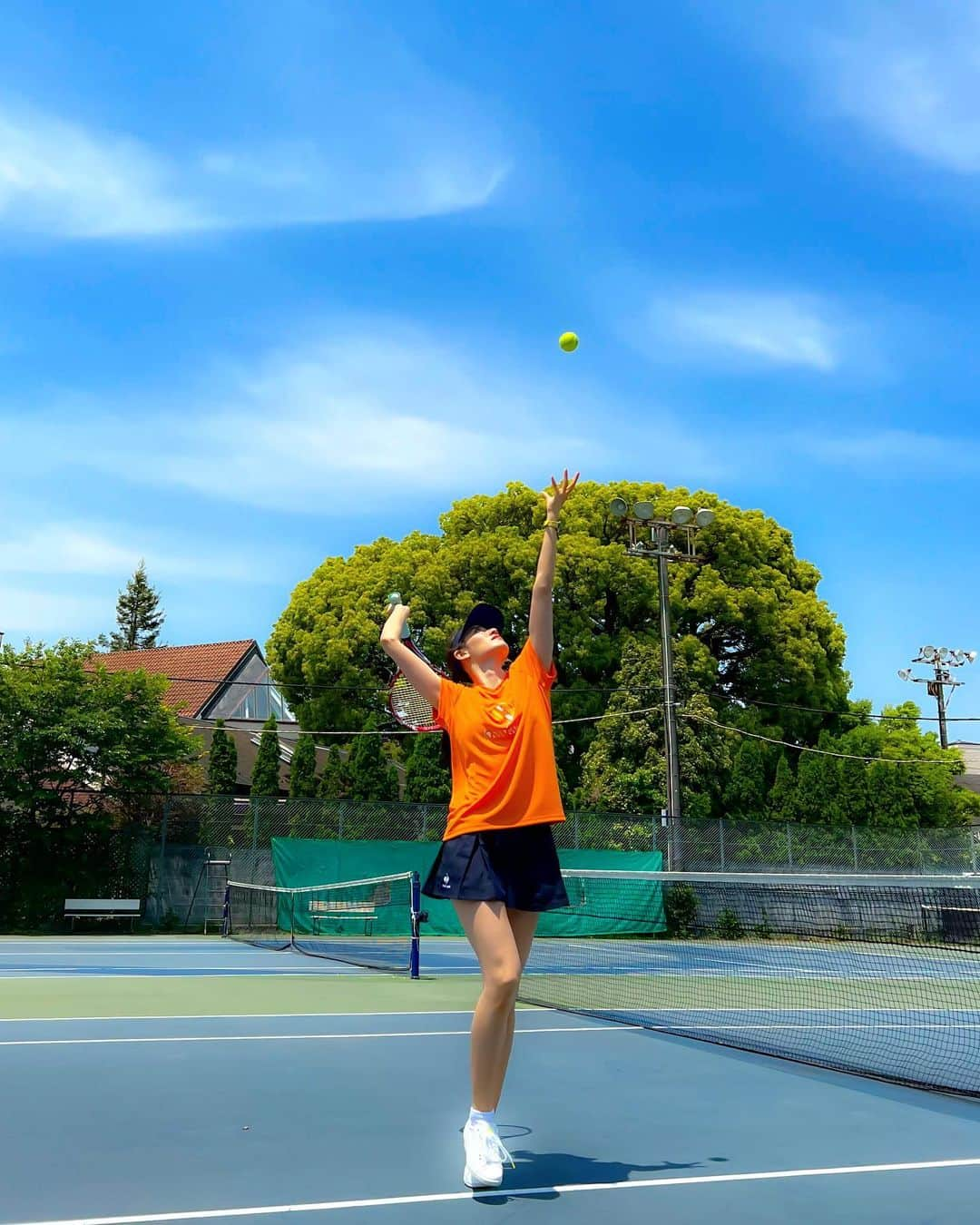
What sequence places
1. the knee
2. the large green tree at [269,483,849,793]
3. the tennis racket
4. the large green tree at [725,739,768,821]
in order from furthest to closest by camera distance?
1. the large green tree at [269,483,849,793]
2. the large green tree at [725,739,768,821]
3. the tennis racket
4. the knee

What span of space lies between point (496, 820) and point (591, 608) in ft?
98.0

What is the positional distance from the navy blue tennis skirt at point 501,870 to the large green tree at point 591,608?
28.2 meters

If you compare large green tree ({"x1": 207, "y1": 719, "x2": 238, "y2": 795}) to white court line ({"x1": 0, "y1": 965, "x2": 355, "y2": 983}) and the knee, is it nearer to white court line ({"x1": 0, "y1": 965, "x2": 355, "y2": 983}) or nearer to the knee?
white court line ({"x1": 0, "y1": 965, "x2": 355, "y2": 983})

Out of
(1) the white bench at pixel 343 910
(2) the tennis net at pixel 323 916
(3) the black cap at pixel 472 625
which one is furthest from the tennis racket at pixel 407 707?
(1) the white bench at pixel 343 910

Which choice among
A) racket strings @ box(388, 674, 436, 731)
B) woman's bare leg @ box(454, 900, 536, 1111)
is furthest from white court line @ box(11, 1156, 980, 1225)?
racket strings @ box(388, 674, 436, 731)

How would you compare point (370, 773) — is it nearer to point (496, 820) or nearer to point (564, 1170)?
point (564, 1170)

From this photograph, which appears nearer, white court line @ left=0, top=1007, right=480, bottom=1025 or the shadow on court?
the shadow on court

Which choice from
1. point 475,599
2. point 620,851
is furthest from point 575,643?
point 620,851

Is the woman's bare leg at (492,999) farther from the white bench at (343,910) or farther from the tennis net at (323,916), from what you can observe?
the white bench at (343,910)

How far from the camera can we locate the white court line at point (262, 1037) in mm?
6793

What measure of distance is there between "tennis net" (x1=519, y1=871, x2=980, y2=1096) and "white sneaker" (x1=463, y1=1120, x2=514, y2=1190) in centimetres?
304

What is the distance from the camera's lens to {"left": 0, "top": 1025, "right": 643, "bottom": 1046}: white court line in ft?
22.3

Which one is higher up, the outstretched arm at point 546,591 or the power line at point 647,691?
the power line at point 647,691

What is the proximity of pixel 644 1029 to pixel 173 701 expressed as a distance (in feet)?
127
